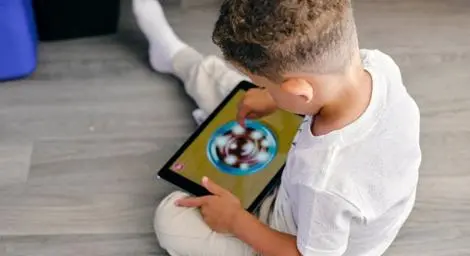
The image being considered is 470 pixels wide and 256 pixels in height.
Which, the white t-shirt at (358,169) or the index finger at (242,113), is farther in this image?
the index finger at (242,113)

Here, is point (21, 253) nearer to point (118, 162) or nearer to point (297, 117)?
point (118, 162)

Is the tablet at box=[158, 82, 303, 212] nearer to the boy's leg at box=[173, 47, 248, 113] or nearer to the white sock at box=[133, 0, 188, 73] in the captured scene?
the boy's leg at box=[173, 47, 248, 113]

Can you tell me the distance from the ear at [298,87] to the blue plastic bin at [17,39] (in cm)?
60

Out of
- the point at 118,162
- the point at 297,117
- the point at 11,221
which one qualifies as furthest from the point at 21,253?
the point at 297,117

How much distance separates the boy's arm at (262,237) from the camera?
947 mm

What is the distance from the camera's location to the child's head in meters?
0.74

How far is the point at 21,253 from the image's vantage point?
3.73 ft

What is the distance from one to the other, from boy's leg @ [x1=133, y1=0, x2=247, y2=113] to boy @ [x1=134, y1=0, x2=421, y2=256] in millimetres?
153

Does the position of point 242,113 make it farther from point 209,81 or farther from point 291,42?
point 291,42

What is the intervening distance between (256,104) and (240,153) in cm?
8

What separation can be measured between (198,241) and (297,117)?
24 cm

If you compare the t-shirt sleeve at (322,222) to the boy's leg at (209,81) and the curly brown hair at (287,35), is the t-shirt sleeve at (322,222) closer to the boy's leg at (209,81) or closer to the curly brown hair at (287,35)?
the curly brown hair at (287,35)

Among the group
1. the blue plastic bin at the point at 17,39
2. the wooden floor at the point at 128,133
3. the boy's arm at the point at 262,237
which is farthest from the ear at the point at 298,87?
the blue plastic bin at the point at 17,39

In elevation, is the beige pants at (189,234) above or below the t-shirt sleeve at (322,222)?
below
